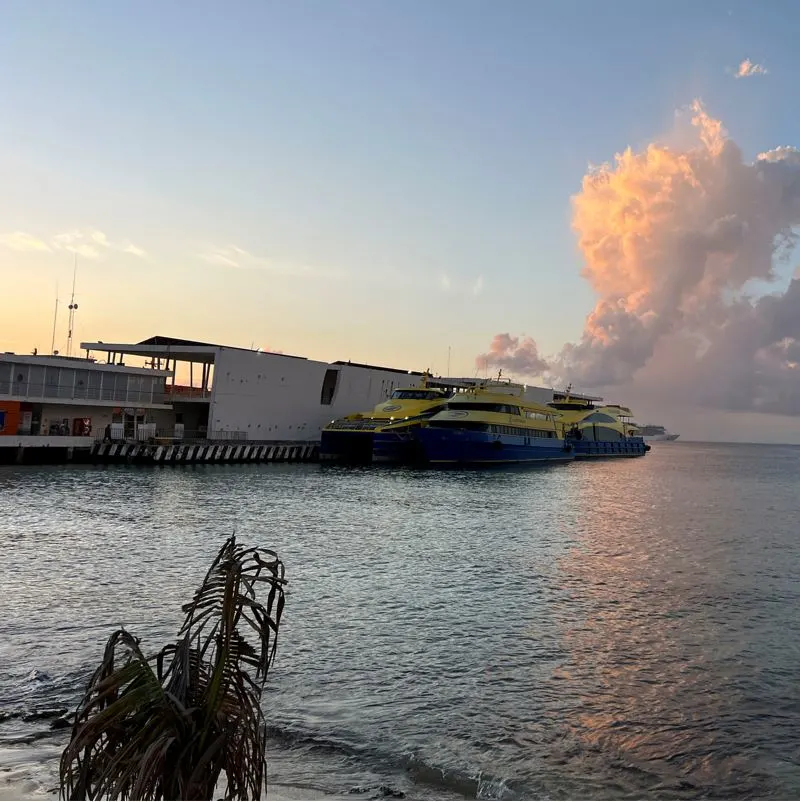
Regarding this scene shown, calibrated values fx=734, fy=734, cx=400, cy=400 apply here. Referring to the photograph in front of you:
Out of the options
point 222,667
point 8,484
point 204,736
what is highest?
point 222,667

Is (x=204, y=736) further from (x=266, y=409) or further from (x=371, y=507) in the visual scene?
(x=266, y=409)

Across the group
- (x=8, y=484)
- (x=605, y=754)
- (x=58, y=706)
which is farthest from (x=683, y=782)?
(x=8, y=484)

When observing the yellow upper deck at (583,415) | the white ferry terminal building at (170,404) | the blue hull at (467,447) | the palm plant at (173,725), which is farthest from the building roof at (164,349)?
the palm plant at (173,725)

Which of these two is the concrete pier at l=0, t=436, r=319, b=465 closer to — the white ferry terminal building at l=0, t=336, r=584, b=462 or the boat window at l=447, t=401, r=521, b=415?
the white ferry terminal building at l=0, t=336, r=584, b=462

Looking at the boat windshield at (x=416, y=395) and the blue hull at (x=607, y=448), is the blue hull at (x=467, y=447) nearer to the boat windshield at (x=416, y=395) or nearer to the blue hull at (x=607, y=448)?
the boat windshield at (x=416, y=395)

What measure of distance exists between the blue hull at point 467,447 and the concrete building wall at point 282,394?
12.2m

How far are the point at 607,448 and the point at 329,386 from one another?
38216mm

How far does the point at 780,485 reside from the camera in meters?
59.1

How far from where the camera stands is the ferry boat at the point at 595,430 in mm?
82312

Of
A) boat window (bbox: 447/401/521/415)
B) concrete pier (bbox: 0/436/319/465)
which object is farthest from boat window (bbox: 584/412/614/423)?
concrete pier (bbox: 0/436/319/465)

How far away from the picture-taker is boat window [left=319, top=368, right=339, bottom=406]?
69.1 metres

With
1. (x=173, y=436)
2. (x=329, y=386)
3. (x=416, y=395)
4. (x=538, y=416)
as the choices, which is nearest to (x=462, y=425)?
(x=416, y=395)

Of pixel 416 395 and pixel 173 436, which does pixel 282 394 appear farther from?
pixel 416 395

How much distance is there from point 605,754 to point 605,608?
24.1 feet
